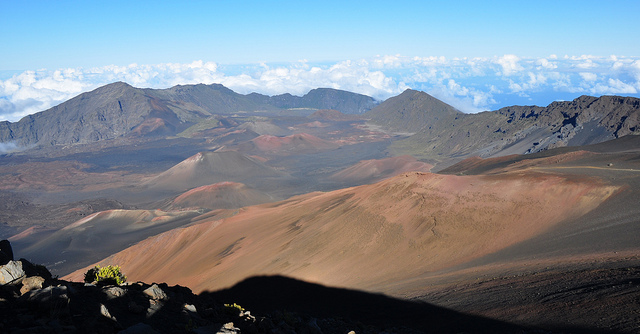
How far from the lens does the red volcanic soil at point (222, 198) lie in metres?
81.3

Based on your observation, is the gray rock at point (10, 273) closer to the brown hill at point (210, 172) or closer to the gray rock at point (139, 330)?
the gray rock at point (139, 330)

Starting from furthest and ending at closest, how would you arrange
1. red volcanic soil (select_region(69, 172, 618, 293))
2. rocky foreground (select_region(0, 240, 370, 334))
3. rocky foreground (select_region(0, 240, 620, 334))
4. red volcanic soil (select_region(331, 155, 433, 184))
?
red volcanic soil (select_region(331, 155, 433, 184))
red volcanic soil (select_region(69, 172, 618, 293))
rocky foreground (select_region(0, 240, 620, 334))
rocky foreground (select_region(0, 240, 370, 334))

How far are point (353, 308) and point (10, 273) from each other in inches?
574

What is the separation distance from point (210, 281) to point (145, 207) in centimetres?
6275

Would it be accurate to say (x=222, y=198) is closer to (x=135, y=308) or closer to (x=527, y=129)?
(x=135, y=308)

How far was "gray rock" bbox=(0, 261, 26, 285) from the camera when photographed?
10.4 m

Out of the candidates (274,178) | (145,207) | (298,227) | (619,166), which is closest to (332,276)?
(298,227)

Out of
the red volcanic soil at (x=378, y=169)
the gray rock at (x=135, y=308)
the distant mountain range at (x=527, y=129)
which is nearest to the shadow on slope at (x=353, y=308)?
the gray rock at (x=135, y=308)

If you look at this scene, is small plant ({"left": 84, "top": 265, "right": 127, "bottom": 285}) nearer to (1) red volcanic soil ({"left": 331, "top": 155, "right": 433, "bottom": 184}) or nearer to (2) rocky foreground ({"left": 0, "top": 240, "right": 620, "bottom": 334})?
(2) rocky foreground ({"left": 0, "top": 240, "right": 620, "bottom": 334})

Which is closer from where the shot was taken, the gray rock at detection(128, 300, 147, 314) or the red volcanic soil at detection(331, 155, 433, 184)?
the gray rock at detection(128, 300, 147, 314)

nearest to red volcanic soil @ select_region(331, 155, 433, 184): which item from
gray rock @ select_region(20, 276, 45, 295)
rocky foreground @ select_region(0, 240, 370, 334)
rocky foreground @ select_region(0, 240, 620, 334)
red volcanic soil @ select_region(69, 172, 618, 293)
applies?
red volcanic soil @ select_region(69, 172, 618, 293)

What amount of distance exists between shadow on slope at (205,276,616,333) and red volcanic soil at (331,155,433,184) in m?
72.5

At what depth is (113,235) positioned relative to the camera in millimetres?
61719

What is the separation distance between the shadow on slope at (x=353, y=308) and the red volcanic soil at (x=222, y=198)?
5379cm
